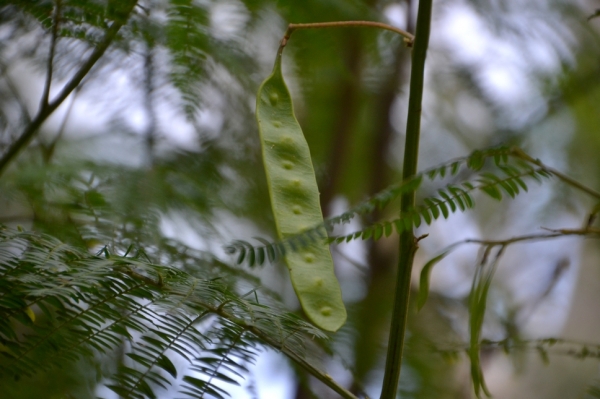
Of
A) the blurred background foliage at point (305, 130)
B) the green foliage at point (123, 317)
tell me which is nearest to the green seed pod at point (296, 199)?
the green foliage at point (123, 317)

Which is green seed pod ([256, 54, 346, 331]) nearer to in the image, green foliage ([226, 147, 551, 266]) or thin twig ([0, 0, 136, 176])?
green foliage ([226, 147, 551, 266])

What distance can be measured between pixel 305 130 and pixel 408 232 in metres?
0.92

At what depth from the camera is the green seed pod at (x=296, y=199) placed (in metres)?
0.40

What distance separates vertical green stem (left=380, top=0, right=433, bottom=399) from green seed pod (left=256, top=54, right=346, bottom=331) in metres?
0.05

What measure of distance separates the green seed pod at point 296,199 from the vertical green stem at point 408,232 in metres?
0.05

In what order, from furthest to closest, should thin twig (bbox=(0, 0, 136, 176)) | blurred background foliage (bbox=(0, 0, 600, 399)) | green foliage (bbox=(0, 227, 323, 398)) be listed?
1. blurred background foliage (bbox=(0, 0, 600, 399))
2. thin twig (bbox=(0, 0, 136, 176))
3. green foliage (bbox=(0, 227, 323, 398))

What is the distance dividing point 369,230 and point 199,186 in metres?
0.56

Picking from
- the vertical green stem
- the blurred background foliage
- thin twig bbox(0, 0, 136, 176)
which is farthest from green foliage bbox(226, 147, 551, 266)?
thin twig bbox(0, 0, 136, 176)

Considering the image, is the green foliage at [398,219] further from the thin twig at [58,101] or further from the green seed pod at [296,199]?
the thin twig at [58,101]

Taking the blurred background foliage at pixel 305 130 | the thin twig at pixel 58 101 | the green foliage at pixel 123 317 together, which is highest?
the blurred background foliage at pixel 305 130

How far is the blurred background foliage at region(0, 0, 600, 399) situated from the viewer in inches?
27.5

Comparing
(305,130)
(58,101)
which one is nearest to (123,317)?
(58,101)

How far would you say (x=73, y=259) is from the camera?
37cm

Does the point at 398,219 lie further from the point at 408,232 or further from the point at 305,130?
the point at 305,130
